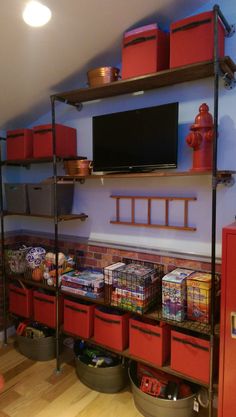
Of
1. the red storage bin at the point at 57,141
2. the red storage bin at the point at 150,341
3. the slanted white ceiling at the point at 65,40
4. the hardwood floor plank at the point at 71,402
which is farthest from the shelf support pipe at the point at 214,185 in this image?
the red storage bin at the point at 57,141

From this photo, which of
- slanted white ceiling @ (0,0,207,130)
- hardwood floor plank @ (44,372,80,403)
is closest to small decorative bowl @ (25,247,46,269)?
hardwood floor plank @ (44,372,80,403)

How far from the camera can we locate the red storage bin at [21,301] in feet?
8.52

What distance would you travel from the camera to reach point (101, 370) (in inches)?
83.0

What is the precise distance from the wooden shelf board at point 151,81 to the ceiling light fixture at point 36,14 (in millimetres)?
472

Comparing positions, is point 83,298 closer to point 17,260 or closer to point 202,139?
point 17,260

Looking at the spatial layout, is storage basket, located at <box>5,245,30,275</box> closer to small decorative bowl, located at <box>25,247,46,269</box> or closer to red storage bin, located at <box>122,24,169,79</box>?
small decorative bowl, located at <box>25,247,46,269</box>

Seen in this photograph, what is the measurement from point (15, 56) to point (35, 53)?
13 centimetres

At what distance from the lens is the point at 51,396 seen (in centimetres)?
211

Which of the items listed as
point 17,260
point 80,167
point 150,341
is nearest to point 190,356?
point 150,341

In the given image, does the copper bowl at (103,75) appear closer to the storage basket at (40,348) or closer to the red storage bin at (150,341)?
the red storage bin at (150,341)

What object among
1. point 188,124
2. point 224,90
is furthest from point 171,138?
point 224,90

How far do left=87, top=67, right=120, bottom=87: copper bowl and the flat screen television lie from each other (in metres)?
0.23

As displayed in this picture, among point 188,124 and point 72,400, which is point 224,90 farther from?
point 72,400

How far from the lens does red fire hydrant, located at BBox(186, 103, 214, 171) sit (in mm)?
1706
